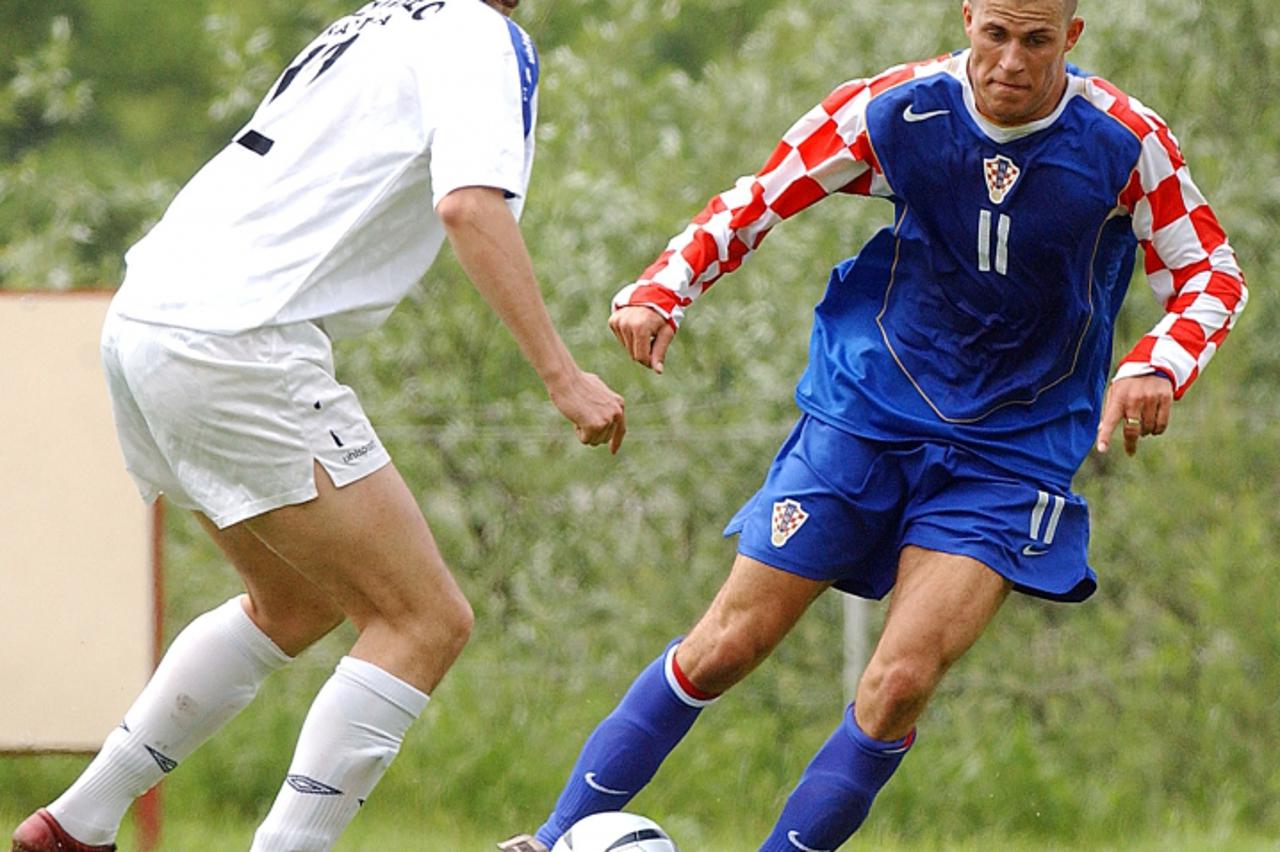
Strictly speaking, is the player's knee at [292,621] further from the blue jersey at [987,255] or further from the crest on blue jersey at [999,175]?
the crest on blue jersey at [999,175]

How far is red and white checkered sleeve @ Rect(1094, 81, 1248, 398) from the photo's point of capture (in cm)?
431

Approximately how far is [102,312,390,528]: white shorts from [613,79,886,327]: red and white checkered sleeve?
0.83 meters

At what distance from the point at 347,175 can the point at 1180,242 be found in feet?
5.67

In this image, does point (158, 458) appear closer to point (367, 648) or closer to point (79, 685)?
point (367, 648)

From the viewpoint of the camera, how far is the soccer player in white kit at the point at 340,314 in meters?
3.84

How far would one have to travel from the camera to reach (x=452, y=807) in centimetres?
689

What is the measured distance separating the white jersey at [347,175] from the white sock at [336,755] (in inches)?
27.3

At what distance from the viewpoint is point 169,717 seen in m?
4.43

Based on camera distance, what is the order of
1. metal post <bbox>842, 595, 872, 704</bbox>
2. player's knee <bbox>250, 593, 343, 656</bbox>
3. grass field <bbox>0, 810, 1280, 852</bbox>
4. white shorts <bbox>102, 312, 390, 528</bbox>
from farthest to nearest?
metal post <bbox>842, 595, 872, 704</bbox>
grass field <bbox>0, 810, 1280, 852</bbox>
player's knee <bbox>250, 593, 343, 656</bbox>
white shorts <bbox>102, 312, 390, 528</bbox>

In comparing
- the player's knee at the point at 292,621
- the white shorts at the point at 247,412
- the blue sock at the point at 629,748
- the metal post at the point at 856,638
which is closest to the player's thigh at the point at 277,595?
Answer: the player's knee at the point at 292,621

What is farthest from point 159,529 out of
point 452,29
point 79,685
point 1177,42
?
point 1177,42

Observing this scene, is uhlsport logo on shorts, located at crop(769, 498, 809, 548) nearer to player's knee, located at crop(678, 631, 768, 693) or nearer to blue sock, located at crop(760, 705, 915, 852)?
player's knee, located at crop(678, 631, 768, 693)

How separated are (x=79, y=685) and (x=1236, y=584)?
13.4 ft

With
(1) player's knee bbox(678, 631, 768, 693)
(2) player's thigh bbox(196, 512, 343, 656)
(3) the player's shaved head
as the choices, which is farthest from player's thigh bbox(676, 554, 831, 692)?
(3) the player's shaved head
